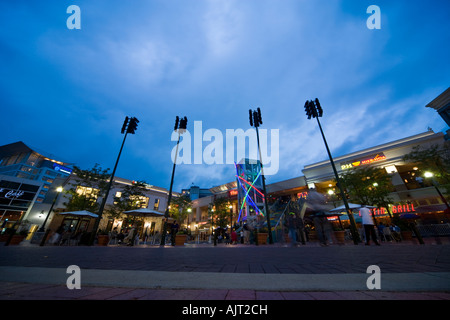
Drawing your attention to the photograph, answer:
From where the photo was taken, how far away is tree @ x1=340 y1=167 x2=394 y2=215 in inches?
784

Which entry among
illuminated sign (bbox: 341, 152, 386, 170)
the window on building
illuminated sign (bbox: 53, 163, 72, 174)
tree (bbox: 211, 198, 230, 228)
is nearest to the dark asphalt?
illuminated sign (bbox: 341, 152, 386, 170)

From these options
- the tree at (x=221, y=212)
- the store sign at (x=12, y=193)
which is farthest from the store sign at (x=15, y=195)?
the tree at (x=221, y=212)

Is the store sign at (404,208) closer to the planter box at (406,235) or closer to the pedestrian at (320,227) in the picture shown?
the planter box at (406,235)

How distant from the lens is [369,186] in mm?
21797

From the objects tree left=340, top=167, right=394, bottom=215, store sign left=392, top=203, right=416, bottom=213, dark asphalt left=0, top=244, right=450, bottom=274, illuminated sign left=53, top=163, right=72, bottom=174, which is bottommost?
dark asphalt left=0, top=244, right=450, bottom=274

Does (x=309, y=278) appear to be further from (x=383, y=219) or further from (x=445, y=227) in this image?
(x=383, y=219)

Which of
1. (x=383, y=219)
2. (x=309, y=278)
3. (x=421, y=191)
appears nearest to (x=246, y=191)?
(x=383, y=219)

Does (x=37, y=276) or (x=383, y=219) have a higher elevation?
(x=383, y=219)

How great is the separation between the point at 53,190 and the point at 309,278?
44433 mm

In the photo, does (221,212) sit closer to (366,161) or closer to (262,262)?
(366,161)

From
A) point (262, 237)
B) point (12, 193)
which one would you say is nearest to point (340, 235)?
point (262, 237)

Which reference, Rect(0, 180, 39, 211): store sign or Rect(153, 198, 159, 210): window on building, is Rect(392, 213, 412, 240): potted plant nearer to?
Rect(153, 198, 159, 210): window on building

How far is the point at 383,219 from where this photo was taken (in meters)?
24.8

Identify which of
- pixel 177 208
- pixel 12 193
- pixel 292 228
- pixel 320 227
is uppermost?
pixel 12 193
